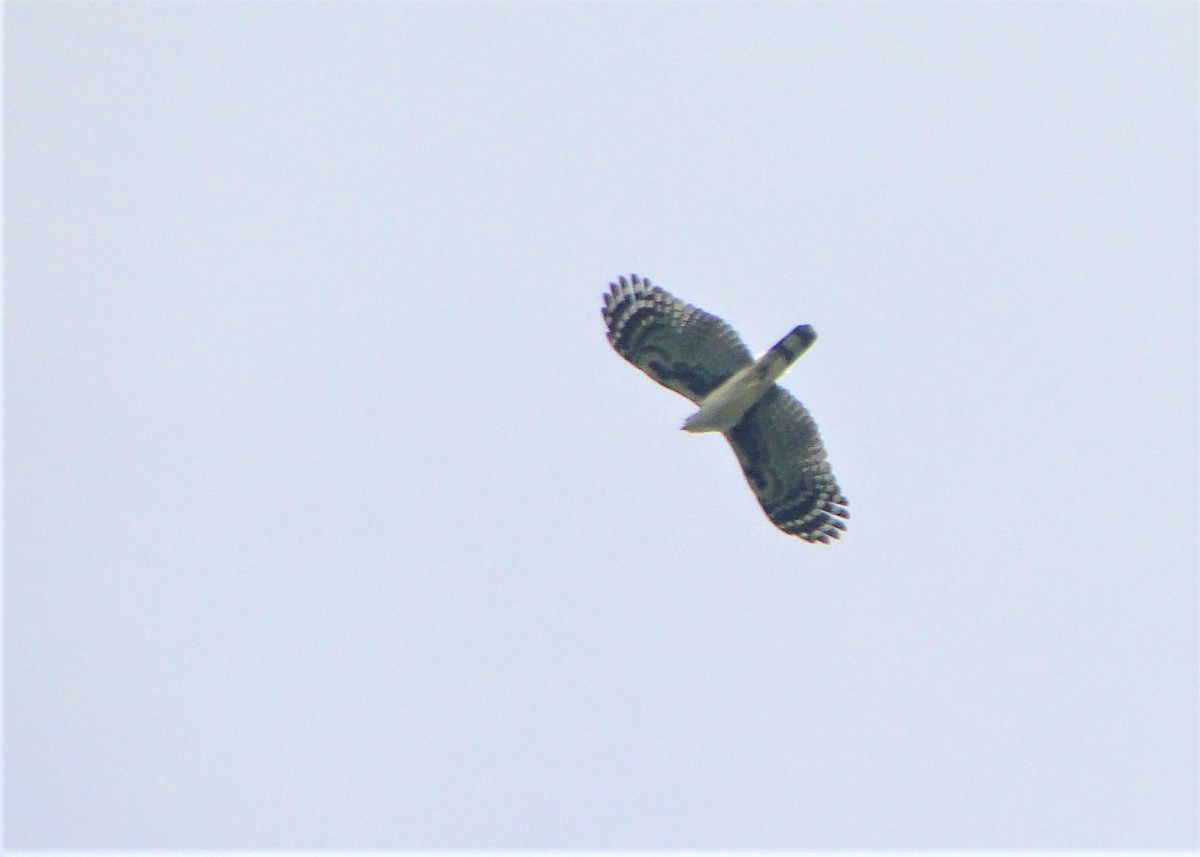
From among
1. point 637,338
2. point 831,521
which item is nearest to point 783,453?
point 831,521

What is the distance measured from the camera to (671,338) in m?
18.5

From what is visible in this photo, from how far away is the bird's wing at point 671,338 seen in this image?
18328 mm

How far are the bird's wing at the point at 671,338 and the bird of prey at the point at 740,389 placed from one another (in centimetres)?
1

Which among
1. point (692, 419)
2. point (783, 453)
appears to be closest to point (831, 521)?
point (783, 453)

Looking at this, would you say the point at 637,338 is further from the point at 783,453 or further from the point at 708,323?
the point at 783,453

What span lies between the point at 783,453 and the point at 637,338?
89.0 inches

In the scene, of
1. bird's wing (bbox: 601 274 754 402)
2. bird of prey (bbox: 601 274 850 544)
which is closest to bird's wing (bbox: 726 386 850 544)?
bird of prey (bbox: 601 274 850 544)

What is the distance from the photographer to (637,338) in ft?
61.2

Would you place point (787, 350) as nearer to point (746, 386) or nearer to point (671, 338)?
point (746, 386)

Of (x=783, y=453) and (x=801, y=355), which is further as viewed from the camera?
(x=783, y=453)

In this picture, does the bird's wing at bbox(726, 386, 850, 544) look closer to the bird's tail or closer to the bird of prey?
the bird of prey

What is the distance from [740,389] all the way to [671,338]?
39.6 inches

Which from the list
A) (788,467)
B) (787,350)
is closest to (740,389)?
(787,350)

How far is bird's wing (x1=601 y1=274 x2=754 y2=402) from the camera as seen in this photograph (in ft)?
60.1
